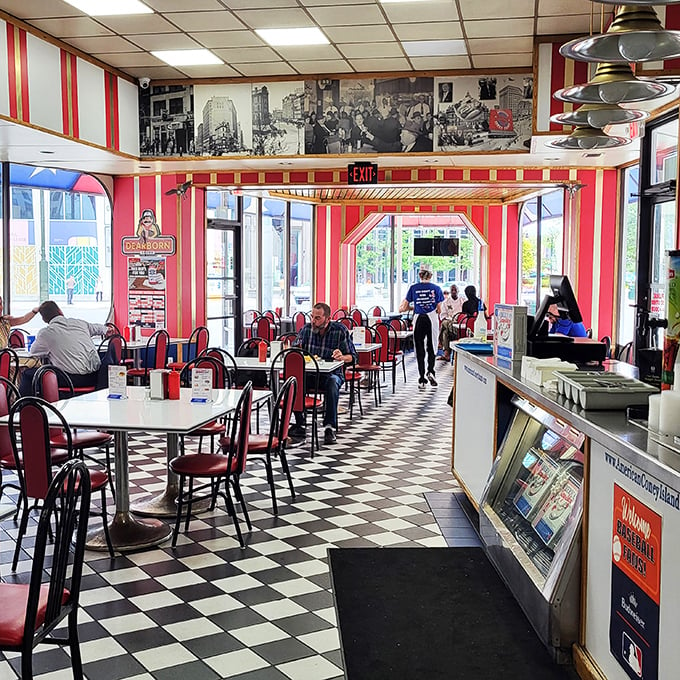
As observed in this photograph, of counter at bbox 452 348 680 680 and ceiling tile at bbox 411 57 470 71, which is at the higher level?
ceiling tile at bbox 411 57 470 71

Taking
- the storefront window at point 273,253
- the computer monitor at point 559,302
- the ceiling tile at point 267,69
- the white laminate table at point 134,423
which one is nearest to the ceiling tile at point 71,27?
the ceiling tile at point 267,69

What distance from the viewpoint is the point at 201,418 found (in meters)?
4.93

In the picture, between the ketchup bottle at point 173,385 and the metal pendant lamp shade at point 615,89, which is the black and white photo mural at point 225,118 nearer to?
the ketchup bottle at point 173,385

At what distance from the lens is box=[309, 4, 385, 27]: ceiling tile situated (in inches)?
261

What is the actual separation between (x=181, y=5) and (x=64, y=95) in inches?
70.1

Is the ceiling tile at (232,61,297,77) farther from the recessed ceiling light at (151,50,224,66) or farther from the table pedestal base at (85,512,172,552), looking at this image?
the table pedestal base at (85,512,172,552)

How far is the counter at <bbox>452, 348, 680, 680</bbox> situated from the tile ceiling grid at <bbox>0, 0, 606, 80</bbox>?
12.9ft

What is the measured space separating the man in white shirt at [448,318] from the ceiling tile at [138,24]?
9567 millimetres

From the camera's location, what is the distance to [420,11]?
6660mm

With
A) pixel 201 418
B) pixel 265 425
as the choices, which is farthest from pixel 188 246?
pixel 201 418

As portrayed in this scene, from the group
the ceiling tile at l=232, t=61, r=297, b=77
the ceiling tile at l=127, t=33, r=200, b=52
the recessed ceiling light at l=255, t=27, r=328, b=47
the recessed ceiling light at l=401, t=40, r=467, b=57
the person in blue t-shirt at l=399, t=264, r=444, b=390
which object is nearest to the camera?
the recessed ceiling light at l=255, t=27, r=328, b=47

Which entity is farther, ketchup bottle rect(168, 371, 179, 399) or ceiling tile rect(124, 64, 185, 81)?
ceiling tile rect(124, 64, 185, 81)

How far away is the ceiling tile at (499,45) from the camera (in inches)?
291

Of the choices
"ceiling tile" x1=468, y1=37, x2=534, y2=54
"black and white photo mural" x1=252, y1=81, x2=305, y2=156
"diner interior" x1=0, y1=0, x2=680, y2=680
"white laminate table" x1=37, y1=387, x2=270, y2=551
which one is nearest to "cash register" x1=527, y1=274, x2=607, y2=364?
"diner interior" x1=0, y1=0, x2=680, y2=680
